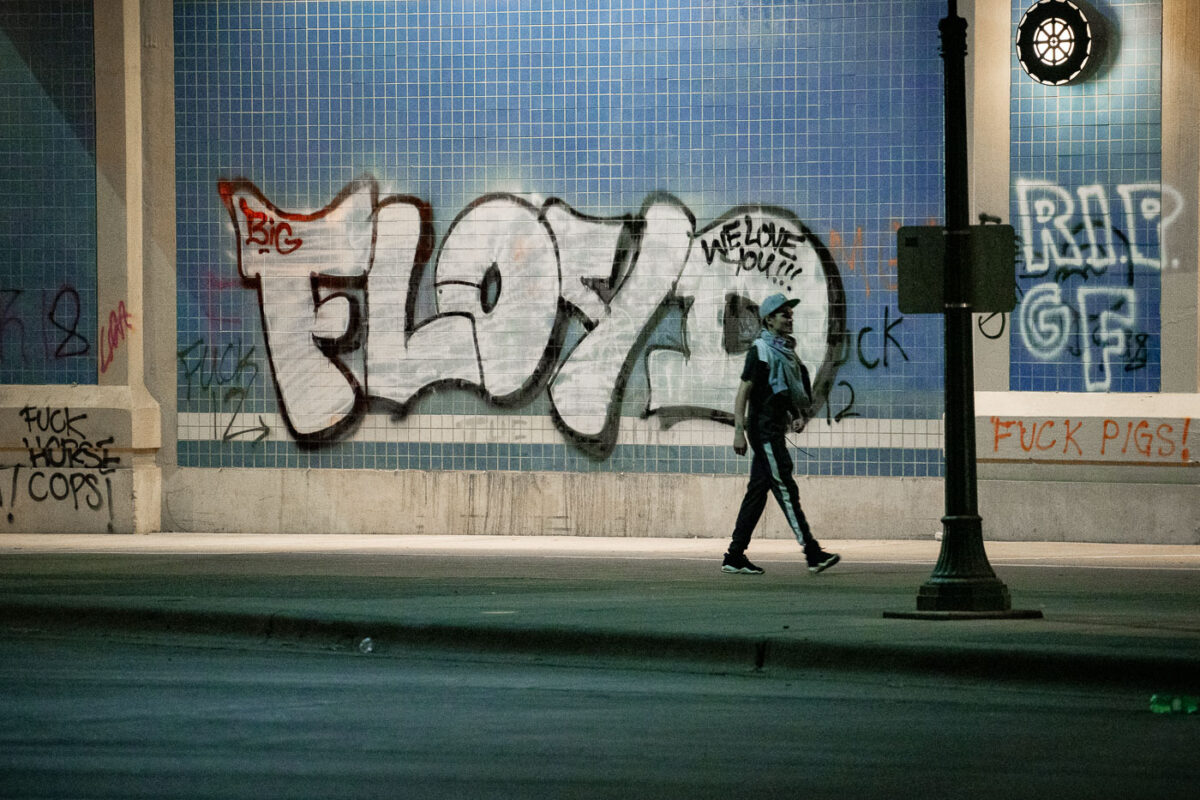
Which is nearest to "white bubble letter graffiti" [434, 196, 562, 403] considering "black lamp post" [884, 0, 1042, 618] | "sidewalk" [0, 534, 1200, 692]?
"sidewalk" [0, 534, 1200, 692]

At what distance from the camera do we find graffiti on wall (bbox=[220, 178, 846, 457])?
1816 centimetres

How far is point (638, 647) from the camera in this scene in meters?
10.9

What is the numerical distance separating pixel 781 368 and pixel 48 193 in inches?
328

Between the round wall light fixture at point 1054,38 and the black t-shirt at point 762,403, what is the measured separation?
473 cm

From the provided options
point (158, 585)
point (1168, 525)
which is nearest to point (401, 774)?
point (158, 585)

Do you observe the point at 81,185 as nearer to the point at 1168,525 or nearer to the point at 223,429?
the point at 223,429

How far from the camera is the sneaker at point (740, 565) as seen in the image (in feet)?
47.6

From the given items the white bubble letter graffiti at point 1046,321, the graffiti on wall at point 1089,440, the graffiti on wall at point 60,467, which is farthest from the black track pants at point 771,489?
the graffiti on wall at point 60,467

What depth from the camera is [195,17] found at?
19.1 metres

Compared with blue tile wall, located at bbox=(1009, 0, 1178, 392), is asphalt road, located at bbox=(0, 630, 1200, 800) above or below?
below

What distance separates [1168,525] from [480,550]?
5.96 m

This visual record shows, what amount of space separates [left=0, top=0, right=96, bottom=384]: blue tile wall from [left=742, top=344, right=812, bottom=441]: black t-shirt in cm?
752

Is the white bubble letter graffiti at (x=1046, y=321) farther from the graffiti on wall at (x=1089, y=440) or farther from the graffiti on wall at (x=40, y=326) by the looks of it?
the graffiti on wall at (x=40, y=326)

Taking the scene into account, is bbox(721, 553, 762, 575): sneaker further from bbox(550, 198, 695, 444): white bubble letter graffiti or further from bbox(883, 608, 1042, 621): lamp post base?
bbox(550, 198, 695, 444): white bubble letter graffiti
